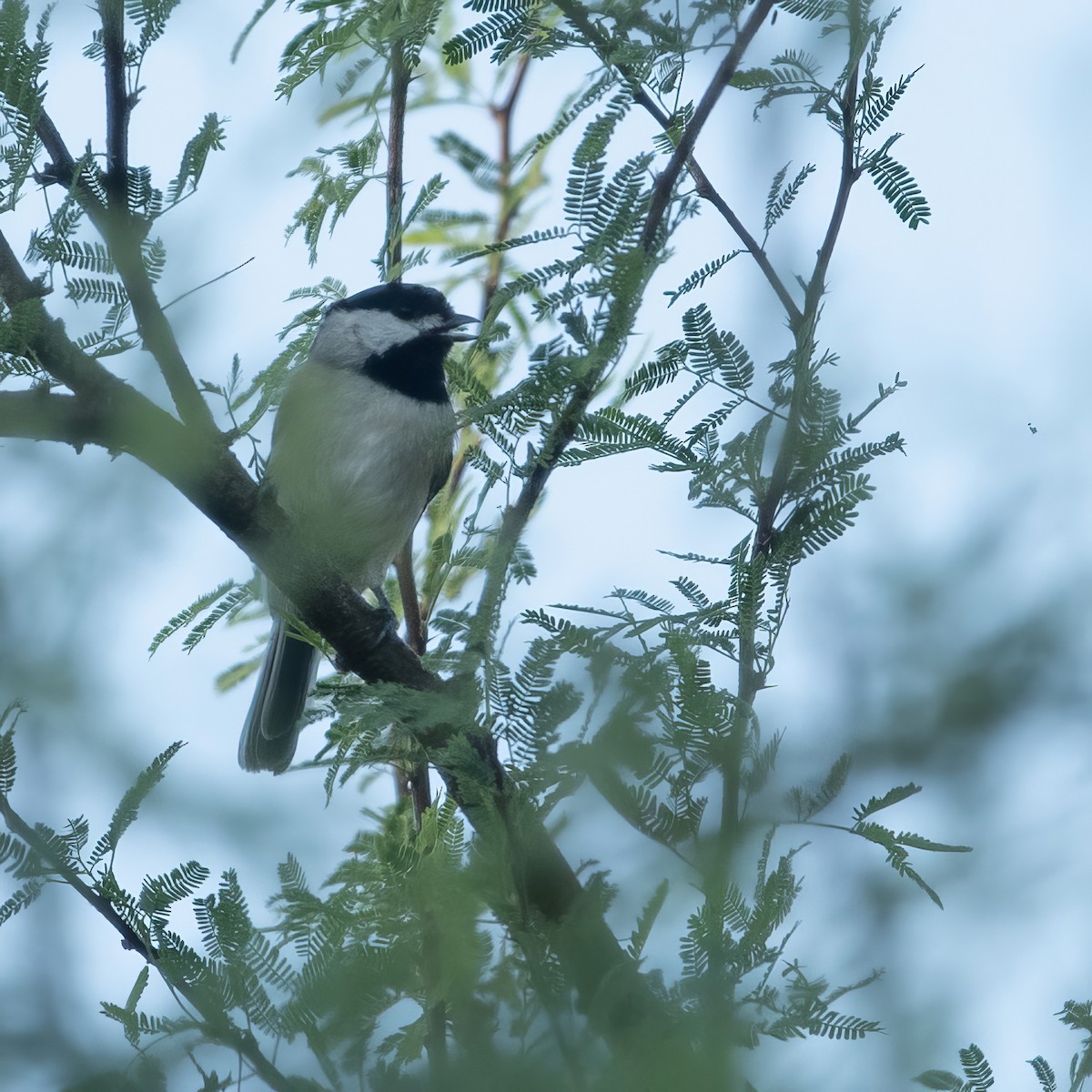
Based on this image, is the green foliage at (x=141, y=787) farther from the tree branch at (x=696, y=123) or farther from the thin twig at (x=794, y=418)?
the tree branch at (x=696, y=123)

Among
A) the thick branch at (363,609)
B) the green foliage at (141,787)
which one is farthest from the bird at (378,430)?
the green foliage at (141,787)

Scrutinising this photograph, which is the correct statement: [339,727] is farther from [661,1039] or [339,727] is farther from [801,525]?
[661,1039]

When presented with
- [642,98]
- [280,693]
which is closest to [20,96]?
[642,98]

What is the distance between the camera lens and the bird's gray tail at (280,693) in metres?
5.34

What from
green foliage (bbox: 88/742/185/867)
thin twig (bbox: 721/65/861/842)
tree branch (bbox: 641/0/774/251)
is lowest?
green foliage (bbox: 88/742/185/867)

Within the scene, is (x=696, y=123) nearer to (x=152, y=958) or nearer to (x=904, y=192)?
(x=904, y=192)

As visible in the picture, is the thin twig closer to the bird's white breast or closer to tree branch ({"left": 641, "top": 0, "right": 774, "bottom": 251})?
tree branch ({"left": 641, "top": 0, "right": 774, "bottom": 251})

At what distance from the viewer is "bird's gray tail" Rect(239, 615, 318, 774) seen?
534 cm

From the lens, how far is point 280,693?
18.5 ft

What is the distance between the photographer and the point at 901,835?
1655mm

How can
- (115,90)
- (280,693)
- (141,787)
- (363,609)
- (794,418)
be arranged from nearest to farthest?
1. (141,787)
2. (794,418)
3. (115,90)
4. (363,609)
5. (280,693)

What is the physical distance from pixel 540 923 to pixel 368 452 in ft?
12.8

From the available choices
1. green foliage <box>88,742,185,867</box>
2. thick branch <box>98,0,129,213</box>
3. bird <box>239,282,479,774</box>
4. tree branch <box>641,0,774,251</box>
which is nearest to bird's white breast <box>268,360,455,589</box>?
bird <box>239,282,479,774</box>

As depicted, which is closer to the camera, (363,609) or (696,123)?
(696,123)
